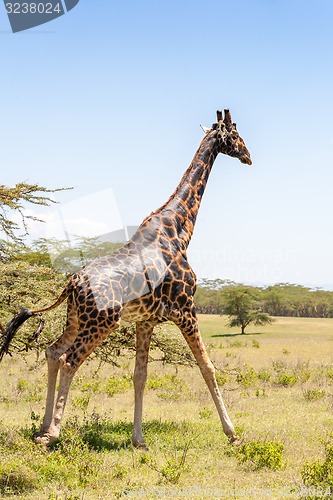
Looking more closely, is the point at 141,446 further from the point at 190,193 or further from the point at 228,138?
the point at 228,138

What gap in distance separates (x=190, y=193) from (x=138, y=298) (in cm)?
186

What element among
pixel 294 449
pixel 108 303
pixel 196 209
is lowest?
pixel 294 449

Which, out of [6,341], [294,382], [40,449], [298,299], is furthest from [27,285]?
[298,299]

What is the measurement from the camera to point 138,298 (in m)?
6.79

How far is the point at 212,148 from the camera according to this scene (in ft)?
26.9

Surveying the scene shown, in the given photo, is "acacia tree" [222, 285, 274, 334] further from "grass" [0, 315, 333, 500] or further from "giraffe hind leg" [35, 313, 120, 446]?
"giraffe hind leg" [35, 313, 120, 446]

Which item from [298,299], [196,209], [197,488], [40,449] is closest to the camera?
[197,488]

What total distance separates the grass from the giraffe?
1.25ft

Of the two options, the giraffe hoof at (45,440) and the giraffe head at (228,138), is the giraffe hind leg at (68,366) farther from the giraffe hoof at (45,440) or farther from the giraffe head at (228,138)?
the giraffe head at (228,138)

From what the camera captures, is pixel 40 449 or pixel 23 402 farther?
pixel 23 402

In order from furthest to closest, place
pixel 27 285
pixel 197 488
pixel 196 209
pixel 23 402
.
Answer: pixel 23 402 < pixel 27 285 < pixel 196 209 < pixel 197 488

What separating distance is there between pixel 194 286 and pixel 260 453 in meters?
2.10

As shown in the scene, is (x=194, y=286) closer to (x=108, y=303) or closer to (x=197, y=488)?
(x=108, y=303)

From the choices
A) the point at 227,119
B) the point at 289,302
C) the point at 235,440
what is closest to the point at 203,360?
the point at 235,440
